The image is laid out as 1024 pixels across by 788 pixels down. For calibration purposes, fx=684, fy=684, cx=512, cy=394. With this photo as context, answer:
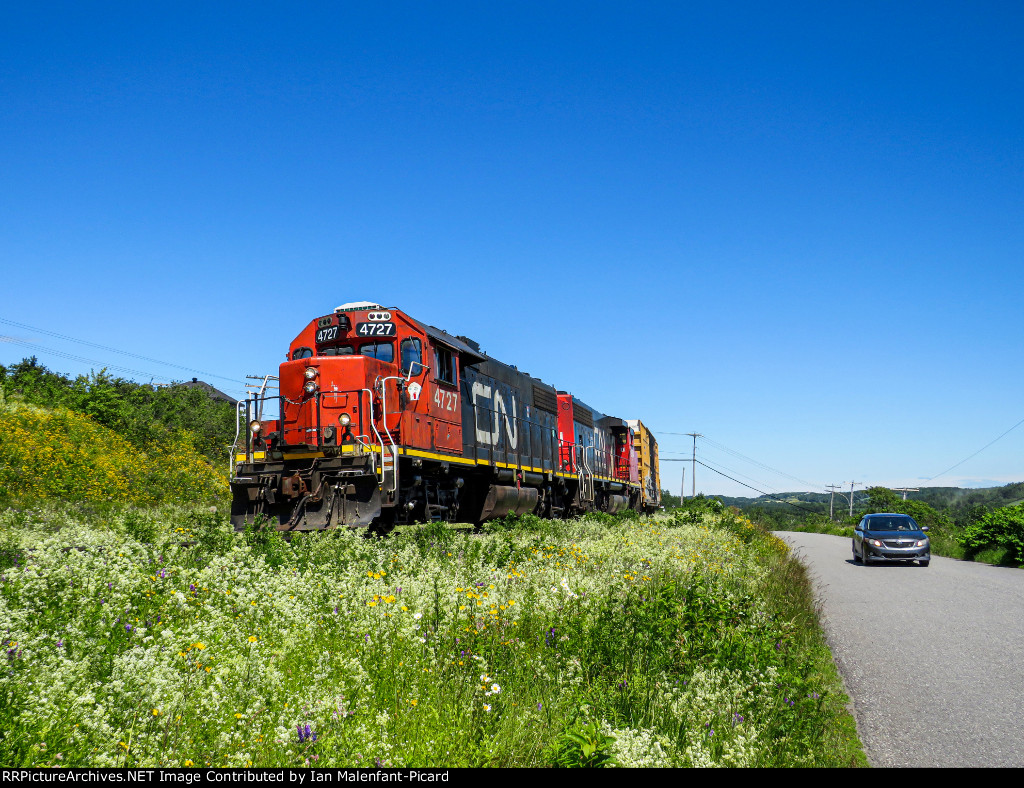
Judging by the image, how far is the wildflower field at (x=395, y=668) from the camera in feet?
10.4

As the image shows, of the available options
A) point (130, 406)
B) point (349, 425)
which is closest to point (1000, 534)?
point (349, 425)

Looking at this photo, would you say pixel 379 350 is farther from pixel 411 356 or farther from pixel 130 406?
pixel 130 406

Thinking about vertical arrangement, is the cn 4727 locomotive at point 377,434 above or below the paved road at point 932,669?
above

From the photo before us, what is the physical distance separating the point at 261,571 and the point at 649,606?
3.49 m

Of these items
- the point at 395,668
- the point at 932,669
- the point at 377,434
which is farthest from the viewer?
the point at 377,434

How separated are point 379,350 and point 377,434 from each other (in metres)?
2.23

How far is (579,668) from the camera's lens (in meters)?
4.73

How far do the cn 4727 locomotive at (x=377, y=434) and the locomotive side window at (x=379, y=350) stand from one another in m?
0.02

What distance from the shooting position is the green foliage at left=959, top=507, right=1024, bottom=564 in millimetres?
20531

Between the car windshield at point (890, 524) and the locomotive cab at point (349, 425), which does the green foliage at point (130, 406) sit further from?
the car windshield at point (890, 524)

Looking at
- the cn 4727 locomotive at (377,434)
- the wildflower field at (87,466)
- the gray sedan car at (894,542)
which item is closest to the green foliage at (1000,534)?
the gray sedan car at (894,542)

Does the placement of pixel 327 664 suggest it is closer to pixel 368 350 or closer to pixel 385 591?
pixel 385 591

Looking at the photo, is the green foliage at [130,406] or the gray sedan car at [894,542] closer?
the gray sedan car at [894,542]

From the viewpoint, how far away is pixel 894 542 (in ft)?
60.1
